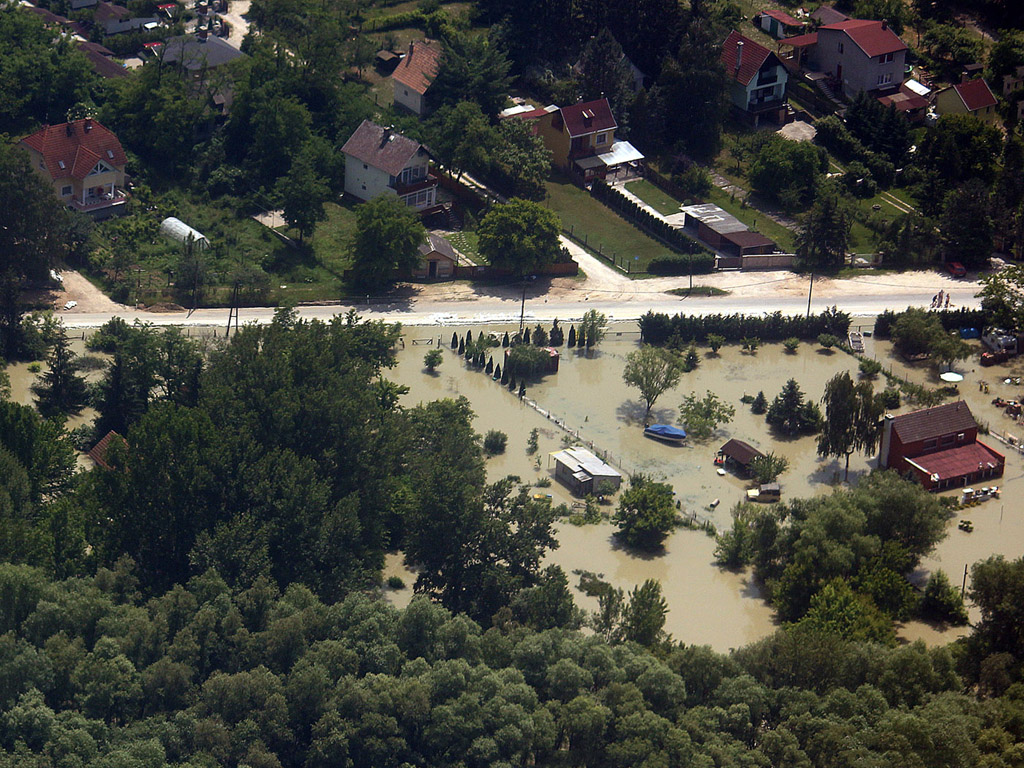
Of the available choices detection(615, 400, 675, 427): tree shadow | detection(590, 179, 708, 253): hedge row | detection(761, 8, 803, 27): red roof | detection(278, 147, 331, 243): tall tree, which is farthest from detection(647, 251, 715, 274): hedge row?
detection(761, 8, 803, 27): red roof

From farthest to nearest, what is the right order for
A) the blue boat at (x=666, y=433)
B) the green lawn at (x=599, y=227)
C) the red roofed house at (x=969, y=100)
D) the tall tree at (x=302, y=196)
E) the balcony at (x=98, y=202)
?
the red roofed house at (x=969, y=100) → the green lawn at (x=599, y=227) → the balcony at (x=98, y=202) → the tall tree at (x=302, y=196) → the blue boat at (x=666, y=433)

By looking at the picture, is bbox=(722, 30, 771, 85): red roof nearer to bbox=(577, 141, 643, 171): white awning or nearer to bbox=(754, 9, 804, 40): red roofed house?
bbox=(754, 9, 804, 40): red roofed house

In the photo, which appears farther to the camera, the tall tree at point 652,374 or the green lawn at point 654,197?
the green lawn at point 654,197

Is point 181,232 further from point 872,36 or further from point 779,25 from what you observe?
point 872,36

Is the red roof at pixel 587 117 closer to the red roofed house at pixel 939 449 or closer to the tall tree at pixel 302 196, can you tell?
the tall tree at pixel 302 196

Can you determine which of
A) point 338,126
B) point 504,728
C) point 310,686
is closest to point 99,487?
point 310,686

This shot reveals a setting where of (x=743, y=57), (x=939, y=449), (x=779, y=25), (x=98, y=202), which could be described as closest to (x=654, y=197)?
(x=743, y=57)

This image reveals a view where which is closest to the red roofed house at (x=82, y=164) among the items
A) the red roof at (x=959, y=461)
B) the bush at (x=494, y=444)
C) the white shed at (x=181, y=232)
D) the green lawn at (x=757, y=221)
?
the white shed at (x=181, y=232)
